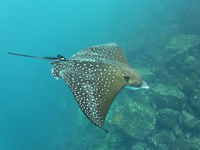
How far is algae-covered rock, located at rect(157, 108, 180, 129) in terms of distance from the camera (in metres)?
9.41

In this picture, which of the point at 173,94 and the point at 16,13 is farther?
the point at 16,13

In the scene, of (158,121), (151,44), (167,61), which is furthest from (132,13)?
(158,121)

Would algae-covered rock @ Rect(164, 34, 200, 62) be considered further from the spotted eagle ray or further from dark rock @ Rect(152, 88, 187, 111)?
the spotted eagle ray

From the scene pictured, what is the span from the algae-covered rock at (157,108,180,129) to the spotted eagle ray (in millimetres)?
6014

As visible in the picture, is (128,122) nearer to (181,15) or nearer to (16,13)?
(181,15)

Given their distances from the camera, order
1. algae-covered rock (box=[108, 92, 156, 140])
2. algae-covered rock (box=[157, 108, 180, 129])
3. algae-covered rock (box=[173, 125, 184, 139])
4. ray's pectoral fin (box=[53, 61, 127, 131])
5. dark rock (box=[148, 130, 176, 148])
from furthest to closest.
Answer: algae-covered rock (box=[108, 92, 156, 140])
algae-covered rock (box=[157, 108, 180, 129])
dark rock (box=[148, 130, 176, 148])
algae-covered rock (box=[173, 125, 184, 139])
ray's pectoral fin (box=[53, 61, 127, 131])

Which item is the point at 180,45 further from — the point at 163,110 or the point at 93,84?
the point at 93,84

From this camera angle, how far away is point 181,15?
2005cm

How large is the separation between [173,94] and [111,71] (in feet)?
24.4

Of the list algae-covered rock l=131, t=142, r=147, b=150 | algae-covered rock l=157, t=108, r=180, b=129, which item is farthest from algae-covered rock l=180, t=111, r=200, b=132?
algae-covered rock l=131, t=142, r=147, b=150

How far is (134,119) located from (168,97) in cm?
250

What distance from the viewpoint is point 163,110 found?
981cm

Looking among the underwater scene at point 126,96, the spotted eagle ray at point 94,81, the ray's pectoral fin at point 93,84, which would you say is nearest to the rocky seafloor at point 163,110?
the underwater scene at point 126,96

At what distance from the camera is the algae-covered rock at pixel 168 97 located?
9.75 meters
